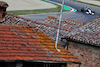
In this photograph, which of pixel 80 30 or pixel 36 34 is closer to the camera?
pixel 36 34

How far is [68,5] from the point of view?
226 feet

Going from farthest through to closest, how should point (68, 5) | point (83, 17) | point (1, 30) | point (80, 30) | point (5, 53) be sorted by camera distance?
point (68, 5) → point (83, 17) → point (80, 30) → point (1, 30) → point (5, 53)

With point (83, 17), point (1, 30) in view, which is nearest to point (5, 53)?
point (1, 30)

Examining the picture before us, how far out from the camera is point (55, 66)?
14250 millimetres

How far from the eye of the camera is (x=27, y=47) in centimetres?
1420

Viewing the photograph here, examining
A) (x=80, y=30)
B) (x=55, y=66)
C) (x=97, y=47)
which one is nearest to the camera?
(x=55, y=66)

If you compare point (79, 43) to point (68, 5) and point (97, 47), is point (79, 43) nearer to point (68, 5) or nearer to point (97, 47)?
point (97, 47)

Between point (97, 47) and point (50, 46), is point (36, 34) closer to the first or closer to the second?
point (50, 46)

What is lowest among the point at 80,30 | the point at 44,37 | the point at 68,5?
the point at 68,5

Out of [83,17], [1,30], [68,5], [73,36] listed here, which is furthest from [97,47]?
[68,5]

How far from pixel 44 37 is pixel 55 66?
2.36 meters

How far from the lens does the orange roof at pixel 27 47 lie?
13.2 metres

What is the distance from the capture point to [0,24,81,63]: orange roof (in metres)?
13.2

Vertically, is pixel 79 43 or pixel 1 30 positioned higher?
pixel 1 30
